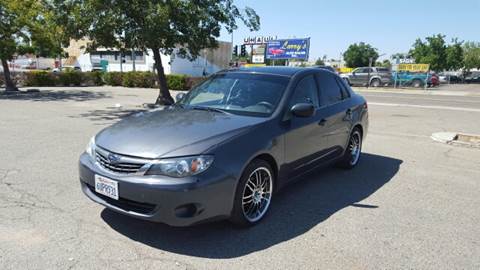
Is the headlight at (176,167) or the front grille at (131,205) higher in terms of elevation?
the headlight at (176,167)

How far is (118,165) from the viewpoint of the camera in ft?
11.1

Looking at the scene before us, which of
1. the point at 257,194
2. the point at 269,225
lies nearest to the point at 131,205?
the point at 257,194

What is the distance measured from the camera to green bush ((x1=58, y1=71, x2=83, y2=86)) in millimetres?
27703

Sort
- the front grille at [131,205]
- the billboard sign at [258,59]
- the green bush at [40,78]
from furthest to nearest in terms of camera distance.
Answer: the billboard sign at [258,59], the green bush at [40,78], the front grille at [131,205]

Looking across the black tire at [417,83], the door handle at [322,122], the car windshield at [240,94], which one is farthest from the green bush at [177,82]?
the door handle at [322,122]

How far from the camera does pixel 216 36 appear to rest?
15.5m

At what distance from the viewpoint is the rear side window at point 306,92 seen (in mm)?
4635

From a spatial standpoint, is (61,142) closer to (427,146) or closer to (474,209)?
(474,209)

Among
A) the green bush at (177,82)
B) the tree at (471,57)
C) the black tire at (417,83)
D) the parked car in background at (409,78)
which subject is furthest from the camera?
the tree at (471,57)

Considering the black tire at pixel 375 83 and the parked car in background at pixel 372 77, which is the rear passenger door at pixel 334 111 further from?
the black tire at pixel 375 83

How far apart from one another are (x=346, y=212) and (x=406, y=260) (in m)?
1.08

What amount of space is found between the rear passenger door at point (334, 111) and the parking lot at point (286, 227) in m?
0.59

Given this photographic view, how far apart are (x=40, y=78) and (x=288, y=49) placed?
2552 centimetres

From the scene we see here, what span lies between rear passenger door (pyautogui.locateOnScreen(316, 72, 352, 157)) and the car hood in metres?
1.42
